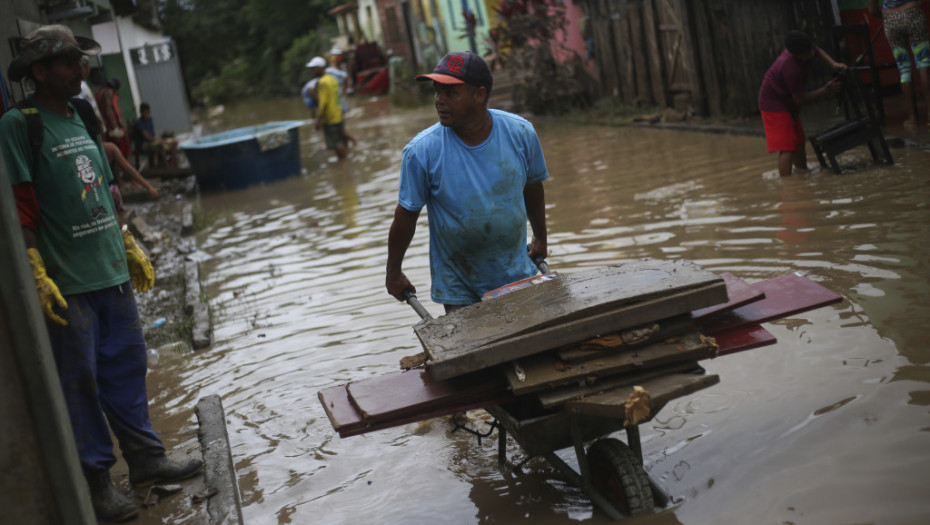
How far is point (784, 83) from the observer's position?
8695 millimetres

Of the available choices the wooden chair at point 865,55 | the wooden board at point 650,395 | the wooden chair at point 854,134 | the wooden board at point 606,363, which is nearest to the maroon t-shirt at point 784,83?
the wooden chair at point 854,134

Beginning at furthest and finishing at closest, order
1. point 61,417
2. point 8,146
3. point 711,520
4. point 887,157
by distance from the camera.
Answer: point 887,157 < point 8,146 < point 711,520 < point 61,417

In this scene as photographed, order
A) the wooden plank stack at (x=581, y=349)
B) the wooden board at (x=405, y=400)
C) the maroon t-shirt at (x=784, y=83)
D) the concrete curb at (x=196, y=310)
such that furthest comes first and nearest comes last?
the maroon t-shirt at (x=784, y=83)
the concrete curb at (x=196, y=310)
the wooden board at (x=405, y=400)
the wooden plank stack at (x=581, y=349)

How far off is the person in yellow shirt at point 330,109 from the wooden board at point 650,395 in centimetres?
1483

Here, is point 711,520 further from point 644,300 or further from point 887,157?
point 887,157

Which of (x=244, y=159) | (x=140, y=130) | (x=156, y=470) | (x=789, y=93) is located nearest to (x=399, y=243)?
(x=156, y=470)

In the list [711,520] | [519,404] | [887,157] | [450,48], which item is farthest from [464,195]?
[450,48]

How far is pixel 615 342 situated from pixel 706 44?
445 inches

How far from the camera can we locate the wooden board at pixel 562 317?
3.21 meters

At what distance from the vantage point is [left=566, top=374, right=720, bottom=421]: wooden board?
3098mm

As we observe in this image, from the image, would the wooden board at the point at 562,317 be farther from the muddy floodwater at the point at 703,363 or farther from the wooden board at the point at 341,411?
the muddy floodwater at the point at 703,363

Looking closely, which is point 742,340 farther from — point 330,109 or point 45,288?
point 330,109

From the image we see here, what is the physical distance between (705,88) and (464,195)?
10824mm

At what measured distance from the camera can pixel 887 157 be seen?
8.55 metres
